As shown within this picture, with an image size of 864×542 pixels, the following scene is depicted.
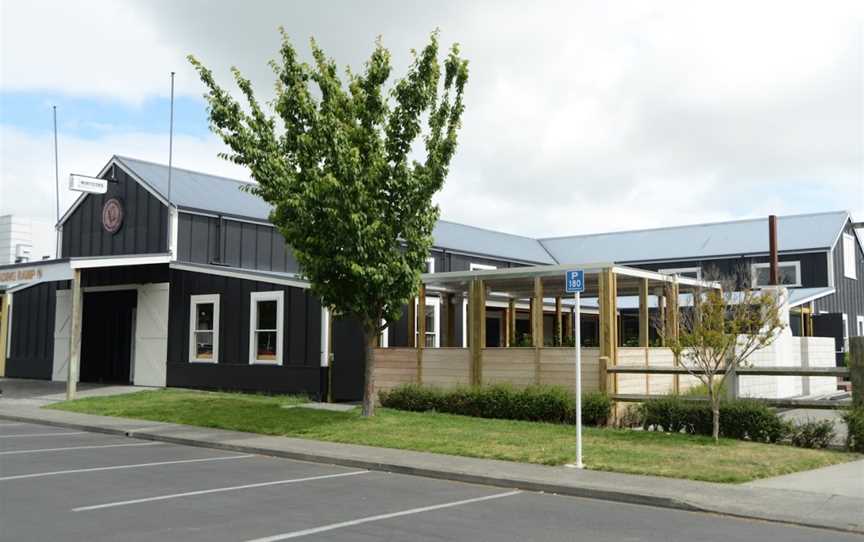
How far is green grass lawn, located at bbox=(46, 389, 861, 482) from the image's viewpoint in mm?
11623

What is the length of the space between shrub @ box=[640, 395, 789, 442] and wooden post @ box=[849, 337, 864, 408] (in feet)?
3.82

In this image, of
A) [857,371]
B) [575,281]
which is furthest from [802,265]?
[575,281]

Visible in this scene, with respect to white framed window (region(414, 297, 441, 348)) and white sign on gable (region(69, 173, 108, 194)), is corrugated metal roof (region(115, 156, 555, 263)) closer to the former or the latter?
white sign on gable (region(69, 173, 108, 194))

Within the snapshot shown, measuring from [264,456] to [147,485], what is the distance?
338 cm

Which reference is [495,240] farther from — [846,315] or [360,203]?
[360,203]

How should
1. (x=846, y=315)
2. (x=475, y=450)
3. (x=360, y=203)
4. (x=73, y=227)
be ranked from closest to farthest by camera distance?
(x=475, y=450) → (x=360, y=203) → (x=73, y=227) → (x=846, y=315)

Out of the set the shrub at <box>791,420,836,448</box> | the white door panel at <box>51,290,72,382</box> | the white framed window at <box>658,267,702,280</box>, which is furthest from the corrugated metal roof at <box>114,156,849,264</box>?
the shrub at <box>791,420,836,448</box>

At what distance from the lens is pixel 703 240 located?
38.9m

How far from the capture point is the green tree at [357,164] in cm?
1587

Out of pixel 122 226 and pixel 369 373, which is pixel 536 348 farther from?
pixel 122 226

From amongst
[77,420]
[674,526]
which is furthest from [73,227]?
[674,526]

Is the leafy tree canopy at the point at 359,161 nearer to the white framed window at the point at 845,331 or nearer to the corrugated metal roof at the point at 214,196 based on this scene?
the corrugated metal roof at the point at 214,196

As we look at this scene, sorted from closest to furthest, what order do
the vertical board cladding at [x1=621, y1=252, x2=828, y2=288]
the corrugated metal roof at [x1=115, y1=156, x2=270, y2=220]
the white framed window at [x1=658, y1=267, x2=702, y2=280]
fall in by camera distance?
the corrugated metal roof at [x1=115, y1=156, x2=270, y2=220]
the vertical board cladding at [x1=621, y1=252, x2=828, y2=288]
the white framed window at [x1=658, y1=267, x2=702, y2=280]

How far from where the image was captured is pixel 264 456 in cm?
1377
